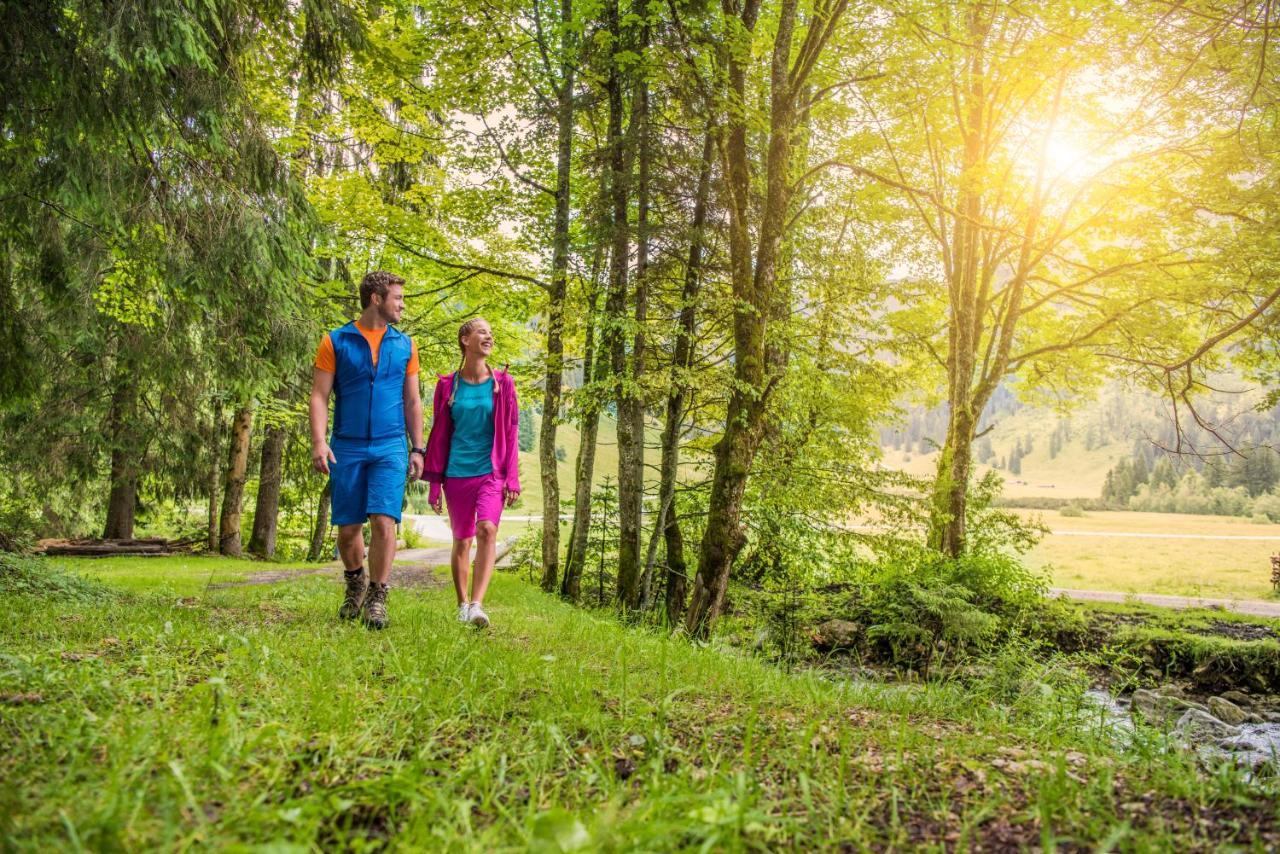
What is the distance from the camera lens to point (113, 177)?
5496 millimetres

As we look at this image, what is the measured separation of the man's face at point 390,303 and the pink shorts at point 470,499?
1335 millimetres

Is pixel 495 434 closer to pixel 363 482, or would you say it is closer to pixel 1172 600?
pixel 363 482

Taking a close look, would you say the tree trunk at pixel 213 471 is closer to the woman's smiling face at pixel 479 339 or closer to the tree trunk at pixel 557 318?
the tree trunk at pixel 557 318

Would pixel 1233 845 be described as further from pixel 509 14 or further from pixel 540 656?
pixel 509 14

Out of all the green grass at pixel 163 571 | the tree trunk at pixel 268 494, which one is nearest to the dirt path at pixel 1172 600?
the green grass at pixel 163 571

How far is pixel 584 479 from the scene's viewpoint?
36.7 ft

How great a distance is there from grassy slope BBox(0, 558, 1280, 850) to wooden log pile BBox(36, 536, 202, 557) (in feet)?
54.2

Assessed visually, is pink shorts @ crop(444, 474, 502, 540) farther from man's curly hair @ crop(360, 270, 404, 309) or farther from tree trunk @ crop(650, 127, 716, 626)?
tree trunk @ crop(650, 127, 716, 626)

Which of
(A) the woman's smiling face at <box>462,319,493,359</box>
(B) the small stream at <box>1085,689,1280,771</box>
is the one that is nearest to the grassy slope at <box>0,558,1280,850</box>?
(A) the woman's smiling face at <box>462,319,493,359</box>

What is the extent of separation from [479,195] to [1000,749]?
12.4m

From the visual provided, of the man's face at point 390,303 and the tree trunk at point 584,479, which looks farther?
the tree trunk at point 584,479

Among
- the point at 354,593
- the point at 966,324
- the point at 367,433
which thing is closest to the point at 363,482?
the point at 367,433

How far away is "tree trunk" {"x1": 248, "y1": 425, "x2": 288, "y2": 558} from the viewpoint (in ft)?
60.7

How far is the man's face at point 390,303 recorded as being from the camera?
15.1ft
